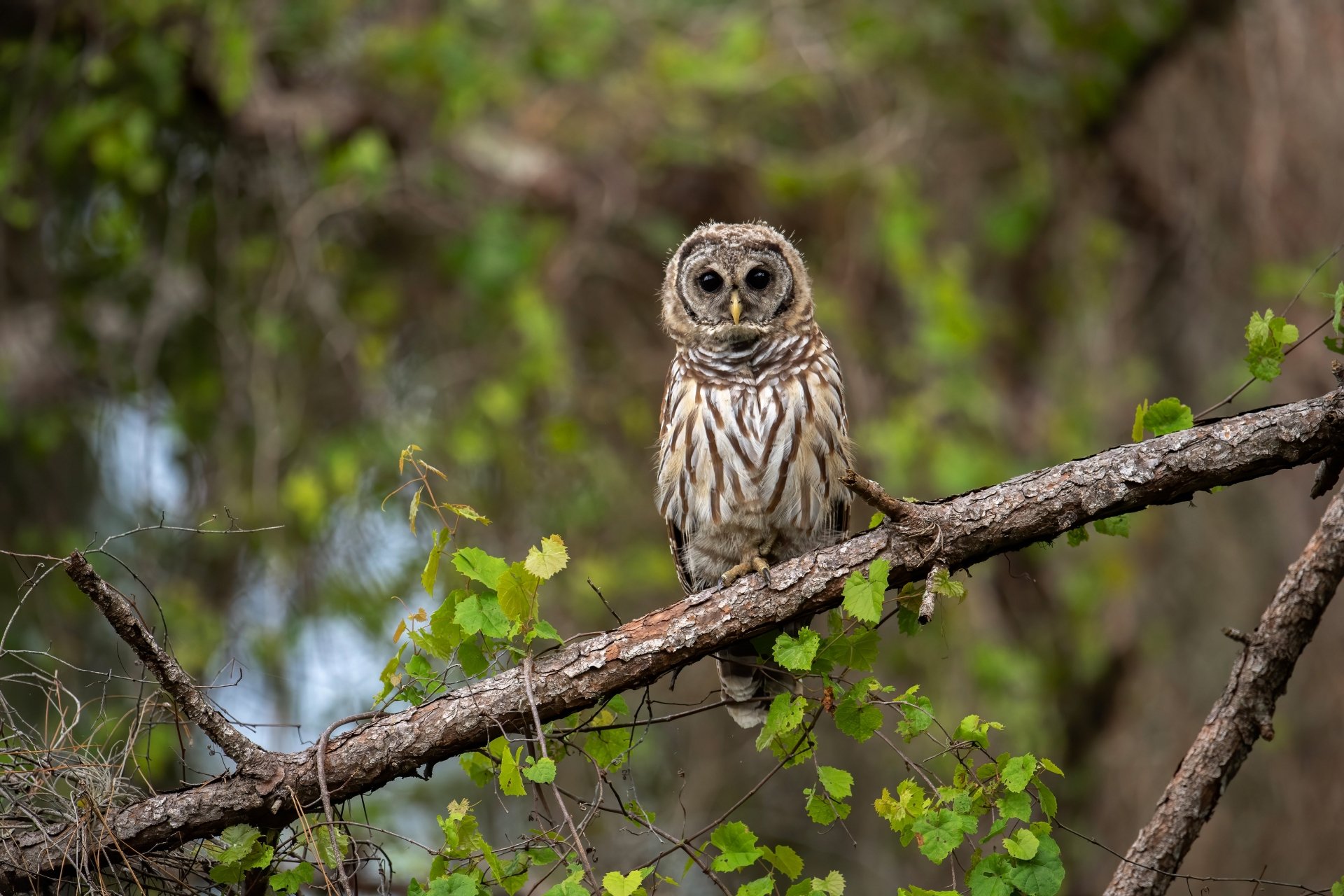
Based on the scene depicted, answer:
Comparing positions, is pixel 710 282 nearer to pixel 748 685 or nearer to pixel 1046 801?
pixel 748 685

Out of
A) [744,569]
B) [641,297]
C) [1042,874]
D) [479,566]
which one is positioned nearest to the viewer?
[1042,874]

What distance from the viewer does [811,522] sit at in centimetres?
313

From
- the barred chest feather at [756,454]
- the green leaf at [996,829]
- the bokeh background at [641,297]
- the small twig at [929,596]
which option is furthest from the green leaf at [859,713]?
the bokeh background at [641,297]

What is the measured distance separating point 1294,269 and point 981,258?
1.66m

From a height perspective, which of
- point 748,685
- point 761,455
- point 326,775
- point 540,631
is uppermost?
point 761,455

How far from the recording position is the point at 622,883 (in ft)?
6.21

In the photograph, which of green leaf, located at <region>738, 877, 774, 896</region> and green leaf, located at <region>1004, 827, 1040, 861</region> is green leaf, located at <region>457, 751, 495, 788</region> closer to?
green leaf, located at <region>738, 877, 774, 896</region>

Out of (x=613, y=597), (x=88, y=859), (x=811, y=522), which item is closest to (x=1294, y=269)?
(x=811, y=522)

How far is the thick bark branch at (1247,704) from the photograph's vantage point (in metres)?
2.31

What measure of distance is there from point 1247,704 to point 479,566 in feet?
4.94

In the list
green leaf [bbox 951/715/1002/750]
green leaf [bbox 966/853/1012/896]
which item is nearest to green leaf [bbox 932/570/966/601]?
green leaf [bbox 951/715/1002/750]

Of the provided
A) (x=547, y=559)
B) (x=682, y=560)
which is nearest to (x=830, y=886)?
(x=547, y=559)

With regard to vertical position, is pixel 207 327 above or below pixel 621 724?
above

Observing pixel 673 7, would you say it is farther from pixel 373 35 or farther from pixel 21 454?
pixel 21 454
